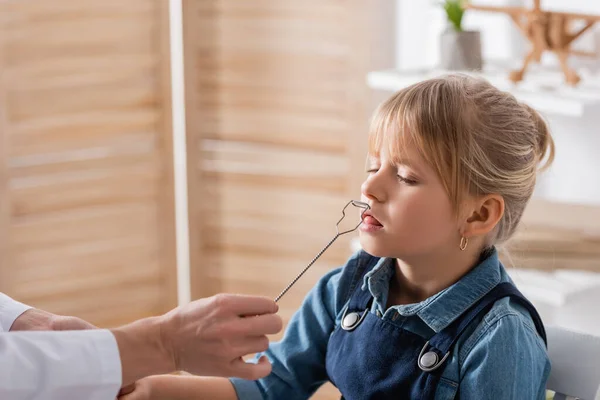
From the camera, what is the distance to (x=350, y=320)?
148 centimetres

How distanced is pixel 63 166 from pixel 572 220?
157 centimetres

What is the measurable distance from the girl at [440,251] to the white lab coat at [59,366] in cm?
22

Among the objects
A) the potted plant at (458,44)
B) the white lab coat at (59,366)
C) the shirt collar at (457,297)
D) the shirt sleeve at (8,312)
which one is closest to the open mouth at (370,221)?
the shirt collar at (457,297)

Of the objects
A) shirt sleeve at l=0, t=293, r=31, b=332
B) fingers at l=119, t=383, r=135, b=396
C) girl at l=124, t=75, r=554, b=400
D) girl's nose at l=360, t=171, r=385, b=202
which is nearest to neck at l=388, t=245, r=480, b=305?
girl at l=124, t=75, r=554, b=400

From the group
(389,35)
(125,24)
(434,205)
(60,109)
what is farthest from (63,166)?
(434,205)

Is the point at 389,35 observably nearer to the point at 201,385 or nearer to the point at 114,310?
the point at 114,310

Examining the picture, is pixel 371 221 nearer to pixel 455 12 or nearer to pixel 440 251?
pixel 440 251

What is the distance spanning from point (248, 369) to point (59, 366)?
251 mm

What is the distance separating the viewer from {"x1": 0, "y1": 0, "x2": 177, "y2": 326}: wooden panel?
9.25 feet

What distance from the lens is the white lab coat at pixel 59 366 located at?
3.88ft

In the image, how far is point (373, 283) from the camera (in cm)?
147

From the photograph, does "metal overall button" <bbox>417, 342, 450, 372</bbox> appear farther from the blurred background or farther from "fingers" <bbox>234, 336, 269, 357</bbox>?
the blurred background

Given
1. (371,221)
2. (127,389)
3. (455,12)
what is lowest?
(127,389)

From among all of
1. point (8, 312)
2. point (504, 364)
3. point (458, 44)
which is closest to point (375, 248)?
point (504, 364)
